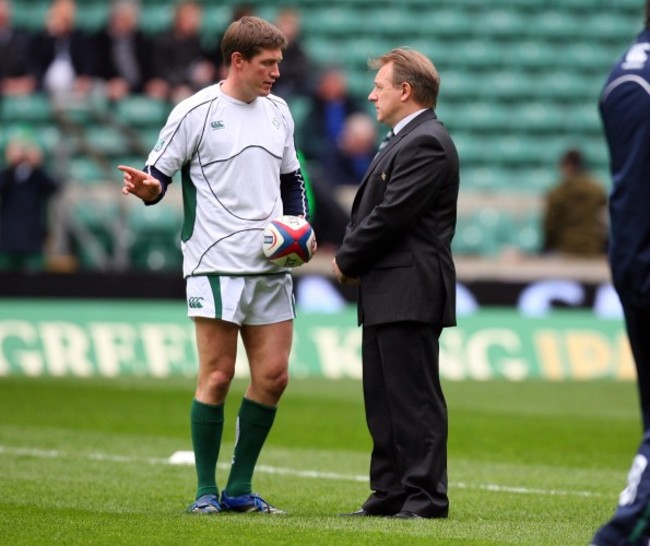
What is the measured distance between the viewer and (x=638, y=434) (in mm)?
11828

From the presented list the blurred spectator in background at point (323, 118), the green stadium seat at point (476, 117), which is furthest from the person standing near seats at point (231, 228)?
the green stadium seat at point (476, 117)

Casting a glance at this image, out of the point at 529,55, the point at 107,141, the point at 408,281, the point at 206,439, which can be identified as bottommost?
the point at 206,439

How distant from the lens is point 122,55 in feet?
61.8

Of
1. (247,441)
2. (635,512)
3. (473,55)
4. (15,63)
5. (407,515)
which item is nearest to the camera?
(635,512)

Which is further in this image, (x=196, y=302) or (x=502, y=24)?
(x=502, y=24)

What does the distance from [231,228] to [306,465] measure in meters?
2.97

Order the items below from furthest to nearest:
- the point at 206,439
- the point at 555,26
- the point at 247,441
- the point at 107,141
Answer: the point at 555,26
the point at 107,141
the point at 247,441
the point at 206,439

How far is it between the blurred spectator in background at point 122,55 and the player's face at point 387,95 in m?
11.7

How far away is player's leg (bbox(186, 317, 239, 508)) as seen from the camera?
7207 millimetres

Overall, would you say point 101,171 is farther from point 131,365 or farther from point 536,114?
point 536,114

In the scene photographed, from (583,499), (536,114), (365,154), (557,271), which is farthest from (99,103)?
(583,499)

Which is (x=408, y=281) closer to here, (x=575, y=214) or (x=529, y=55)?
(x=575, y=214)

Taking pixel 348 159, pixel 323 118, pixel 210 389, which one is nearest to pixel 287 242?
pixel 210 389

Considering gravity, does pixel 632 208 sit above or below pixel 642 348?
above
